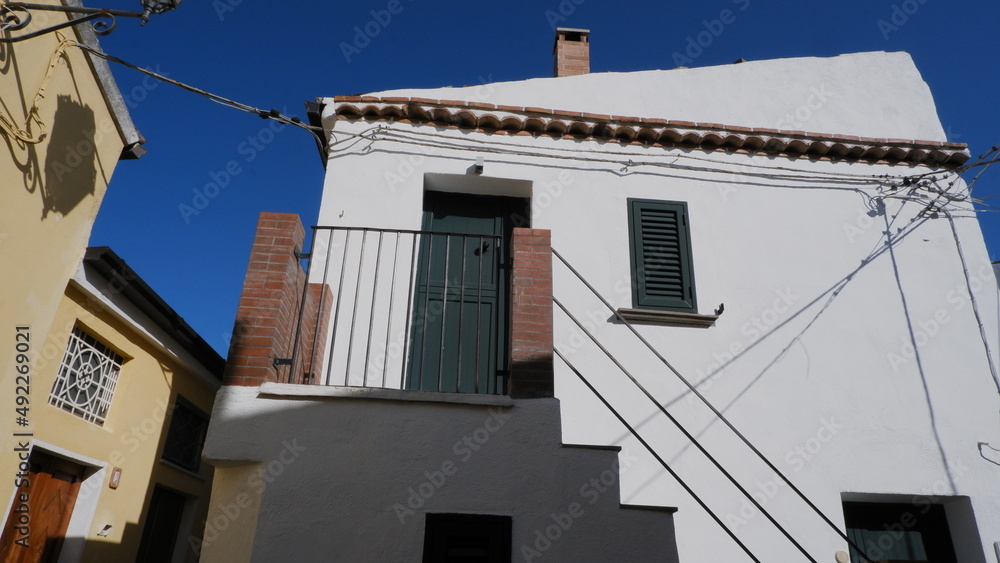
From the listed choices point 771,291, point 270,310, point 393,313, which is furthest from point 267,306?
point 771,291

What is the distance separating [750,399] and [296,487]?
3783mm

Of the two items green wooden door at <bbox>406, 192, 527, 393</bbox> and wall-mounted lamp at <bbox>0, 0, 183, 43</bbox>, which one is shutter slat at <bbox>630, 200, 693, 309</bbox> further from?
wall-mounted lamp at <bbox>0, 0, 183, 43</bbox>

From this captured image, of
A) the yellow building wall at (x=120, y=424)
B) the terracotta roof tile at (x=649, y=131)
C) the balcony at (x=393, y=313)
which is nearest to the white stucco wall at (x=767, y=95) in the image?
the terracotta roof tile at (x=649, y=131)

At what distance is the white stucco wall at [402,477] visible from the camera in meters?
3.99

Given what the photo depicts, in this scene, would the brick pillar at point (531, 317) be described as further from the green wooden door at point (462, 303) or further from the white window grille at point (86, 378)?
the white window grille at point (86, 378)

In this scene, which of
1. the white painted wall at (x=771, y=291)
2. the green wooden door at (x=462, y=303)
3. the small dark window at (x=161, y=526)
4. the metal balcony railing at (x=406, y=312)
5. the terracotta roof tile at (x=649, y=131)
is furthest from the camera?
the small dark window at (x=161, y=526)

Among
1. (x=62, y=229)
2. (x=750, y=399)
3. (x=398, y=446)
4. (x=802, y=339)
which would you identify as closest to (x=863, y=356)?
(x=802, y=339)

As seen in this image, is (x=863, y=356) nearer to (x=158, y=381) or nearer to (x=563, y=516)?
(x=563, y=516)

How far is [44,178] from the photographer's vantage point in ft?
17.5

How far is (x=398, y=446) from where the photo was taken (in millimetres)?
4207

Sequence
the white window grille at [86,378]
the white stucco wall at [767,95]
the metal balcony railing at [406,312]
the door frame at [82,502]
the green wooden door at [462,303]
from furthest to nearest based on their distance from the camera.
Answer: the white stucco wall at [767,95] → the door frame at [82,502] → the white window grille at [86,378] → the green wooden door at [462,303] → the metal balcony railing at [406,312]

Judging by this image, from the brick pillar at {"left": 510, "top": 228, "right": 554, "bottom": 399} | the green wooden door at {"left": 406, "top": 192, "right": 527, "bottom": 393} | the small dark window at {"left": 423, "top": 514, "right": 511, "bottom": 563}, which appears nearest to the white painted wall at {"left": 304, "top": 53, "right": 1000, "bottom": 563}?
the green wooden door at {"left": 406, "top": 192, "right": 527, "bottom": 393}

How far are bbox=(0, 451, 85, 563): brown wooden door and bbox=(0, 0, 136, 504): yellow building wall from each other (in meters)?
0.66

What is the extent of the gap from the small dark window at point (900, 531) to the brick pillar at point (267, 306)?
4.73 metres
